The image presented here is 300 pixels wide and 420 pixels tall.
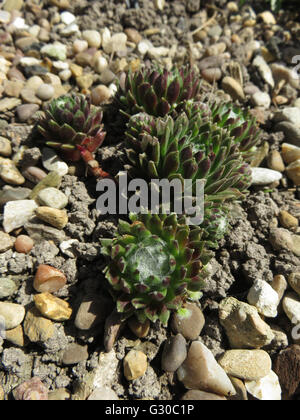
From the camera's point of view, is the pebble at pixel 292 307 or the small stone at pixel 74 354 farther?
the pebble at pixel 292 307

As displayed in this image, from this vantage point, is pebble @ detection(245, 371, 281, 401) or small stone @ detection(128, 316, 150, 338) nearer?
pebble @ detection(245, 371, 281, 401)

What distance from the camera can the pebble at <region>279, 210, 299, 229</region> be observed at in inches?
115

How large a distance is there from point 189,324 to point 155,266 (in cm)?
50

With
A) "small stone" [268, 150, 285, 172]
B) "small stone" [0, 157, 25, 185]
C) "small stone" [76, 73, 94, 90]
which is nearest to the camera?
"small stone" [0, 157, 25, 185]

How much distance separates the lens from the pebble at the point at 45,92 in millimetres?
3299

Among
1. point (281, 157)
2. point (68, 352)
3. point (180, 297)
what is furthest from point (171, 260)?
point (281, 157)

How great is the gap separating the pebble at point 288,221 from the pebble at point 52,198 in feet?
6.19

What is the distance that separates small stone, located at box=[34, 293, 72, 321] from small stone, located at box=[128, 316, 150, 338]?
46 centimetres

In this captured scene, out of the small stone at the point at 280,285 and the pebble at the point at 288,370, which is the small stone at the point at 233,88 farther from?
the pebble at the point at 288,370

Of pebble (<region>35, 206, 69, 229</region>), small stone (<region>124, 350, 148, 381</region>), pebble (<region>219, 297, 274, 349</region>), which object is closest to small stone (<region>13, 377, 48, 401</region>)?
small stone (<region>124, 350, 148, 381</region>)

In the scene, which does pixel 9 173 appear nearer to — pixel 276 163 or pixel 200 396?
pixel 200 396

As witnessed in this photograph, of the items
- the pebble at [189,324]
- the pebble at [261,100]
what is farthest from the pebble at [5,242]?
the pebble at [261,100]

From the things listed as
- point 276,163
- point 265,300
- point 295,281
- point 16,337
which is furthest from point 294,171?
point 16,337

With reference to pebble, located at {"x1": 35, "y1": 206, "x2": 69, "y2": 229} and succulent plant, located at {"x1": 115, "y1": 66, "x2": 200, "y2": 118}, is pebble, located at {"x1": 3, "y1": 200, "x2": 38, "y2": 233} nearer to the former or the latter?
pebble, located at {"x1": 35, "y1": 206, "x2": 69, "y2": 229}
